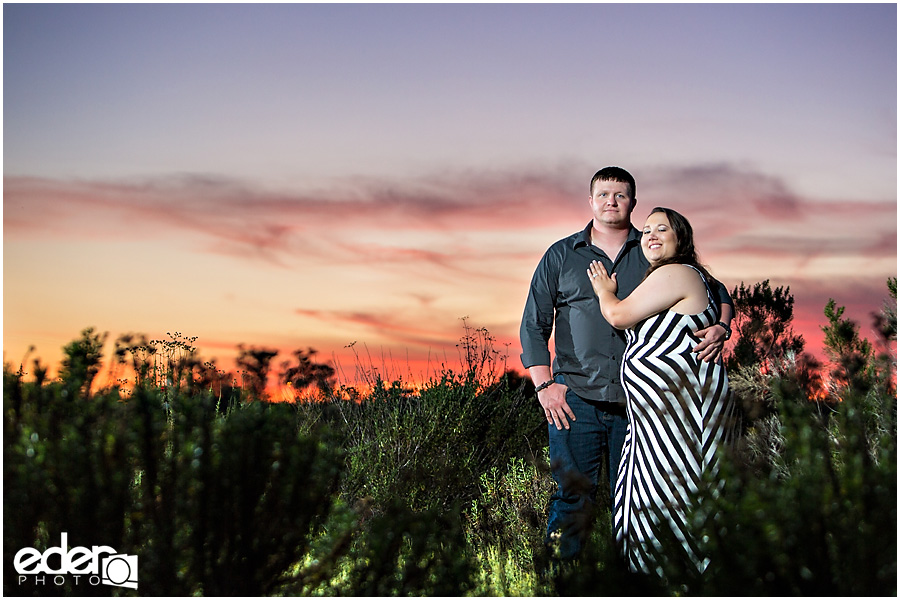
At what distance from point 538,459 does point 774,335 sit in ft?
11.9

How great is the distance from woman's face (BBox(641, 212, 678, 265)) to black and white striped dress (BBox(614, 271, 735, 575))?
0.32 m

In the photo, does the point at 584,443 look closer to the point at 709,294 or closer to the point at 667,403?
the point at 667,403

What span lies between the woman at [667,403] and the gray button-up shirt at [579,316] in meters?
0.54

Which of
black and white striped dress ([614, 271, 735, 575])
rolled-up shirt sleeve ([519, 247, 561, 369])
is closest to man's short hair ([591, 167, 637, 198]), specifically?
rolled-up shirt sleeve ([519, 247, 561, 369])

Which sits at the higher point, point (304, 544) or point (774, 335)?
point (774, 335)

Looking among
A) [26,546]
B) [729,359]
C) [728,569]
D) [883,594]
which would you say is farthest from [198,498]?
[729,359]

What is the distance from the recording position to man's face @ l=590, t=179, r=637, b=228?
4.38 meters

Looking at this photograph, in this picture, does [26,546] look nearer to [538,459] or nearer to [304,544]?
[304,544]

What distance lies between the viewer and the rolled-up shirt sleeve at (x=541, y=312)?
14.8 feet

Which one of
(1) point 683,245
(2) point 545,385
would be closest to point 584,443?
(2) point 545,385

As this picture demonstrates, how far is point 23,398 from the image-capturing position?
321cm

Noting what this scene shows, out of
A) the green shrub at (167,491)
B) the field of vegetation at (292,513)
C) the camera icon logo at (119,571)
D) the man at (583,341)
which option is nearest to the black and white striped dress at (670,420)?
the field of vegetation at (292,513)

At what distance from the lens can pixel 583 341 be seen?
4312 mm

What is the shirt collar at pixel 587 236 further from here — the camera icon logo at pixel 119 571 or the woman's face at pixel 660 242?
the camera icon logo at pixel 119 571
